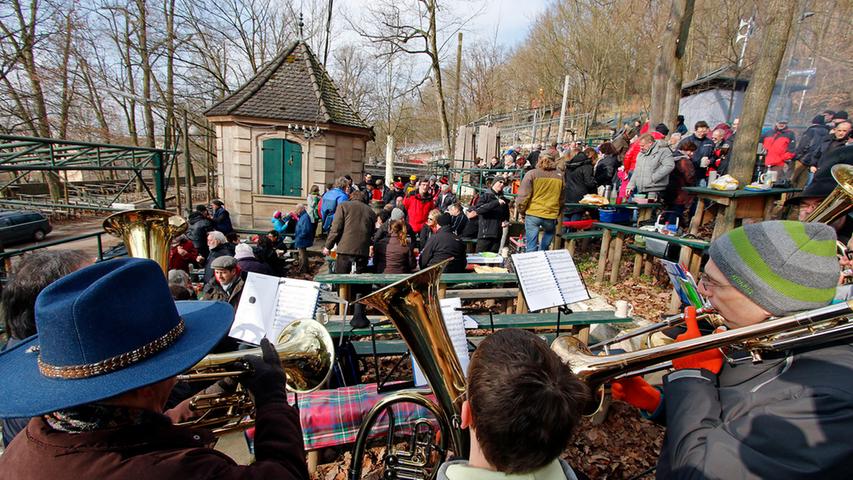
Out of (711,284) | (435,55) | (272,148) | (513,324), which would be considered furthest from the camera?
(435,55)

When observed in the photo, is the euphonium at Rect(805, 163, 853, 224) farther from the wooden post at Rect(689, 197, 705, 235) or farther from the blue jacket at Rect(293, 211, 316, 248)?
the blue jacket at Rect(293, 211, 316, 248)

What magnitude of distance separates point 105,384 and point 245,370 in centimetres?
65

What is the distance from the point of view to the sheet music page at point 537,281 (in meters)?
3.12

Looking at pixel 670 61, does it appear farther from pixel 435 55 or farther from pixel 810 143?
pixel 435 55

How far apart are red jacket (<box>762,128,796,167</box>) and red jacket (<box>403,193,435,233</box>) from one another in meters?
7.09

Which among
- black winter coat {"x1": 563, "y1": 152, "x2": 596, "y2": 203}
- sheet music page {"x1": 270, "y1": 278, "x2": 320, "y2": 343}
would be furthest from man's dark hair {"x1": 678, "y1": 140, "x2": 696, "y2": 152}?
sheet music page {"x1": 270, "y1": 278, "x2": 320, "y2": 343}

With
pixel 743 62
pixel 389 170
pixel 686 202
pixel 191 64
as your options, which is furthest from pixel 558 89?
pixel 686 202

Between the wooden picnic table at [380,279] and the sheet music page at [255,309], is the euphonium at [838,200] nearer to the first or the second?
the wooden picnic table at [380,279]

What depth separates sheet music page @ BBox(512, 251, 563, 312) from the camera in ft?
10.2

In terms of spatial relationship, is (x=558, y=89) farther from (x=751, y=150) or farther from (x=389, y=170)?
(x=751, y=150)

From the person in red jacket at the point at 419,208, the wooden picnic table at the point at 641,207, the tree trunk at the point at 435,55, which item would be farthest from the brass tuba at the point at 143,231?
the tree trunk at the point at 435,55

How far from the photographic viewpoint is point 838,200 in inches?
122

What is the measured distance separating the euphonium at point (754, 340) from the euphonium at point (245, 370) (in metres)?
1.42

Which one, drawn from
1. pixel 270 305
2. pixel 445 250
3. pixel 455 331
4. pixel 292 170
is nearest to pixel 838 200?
pixel 455 331
